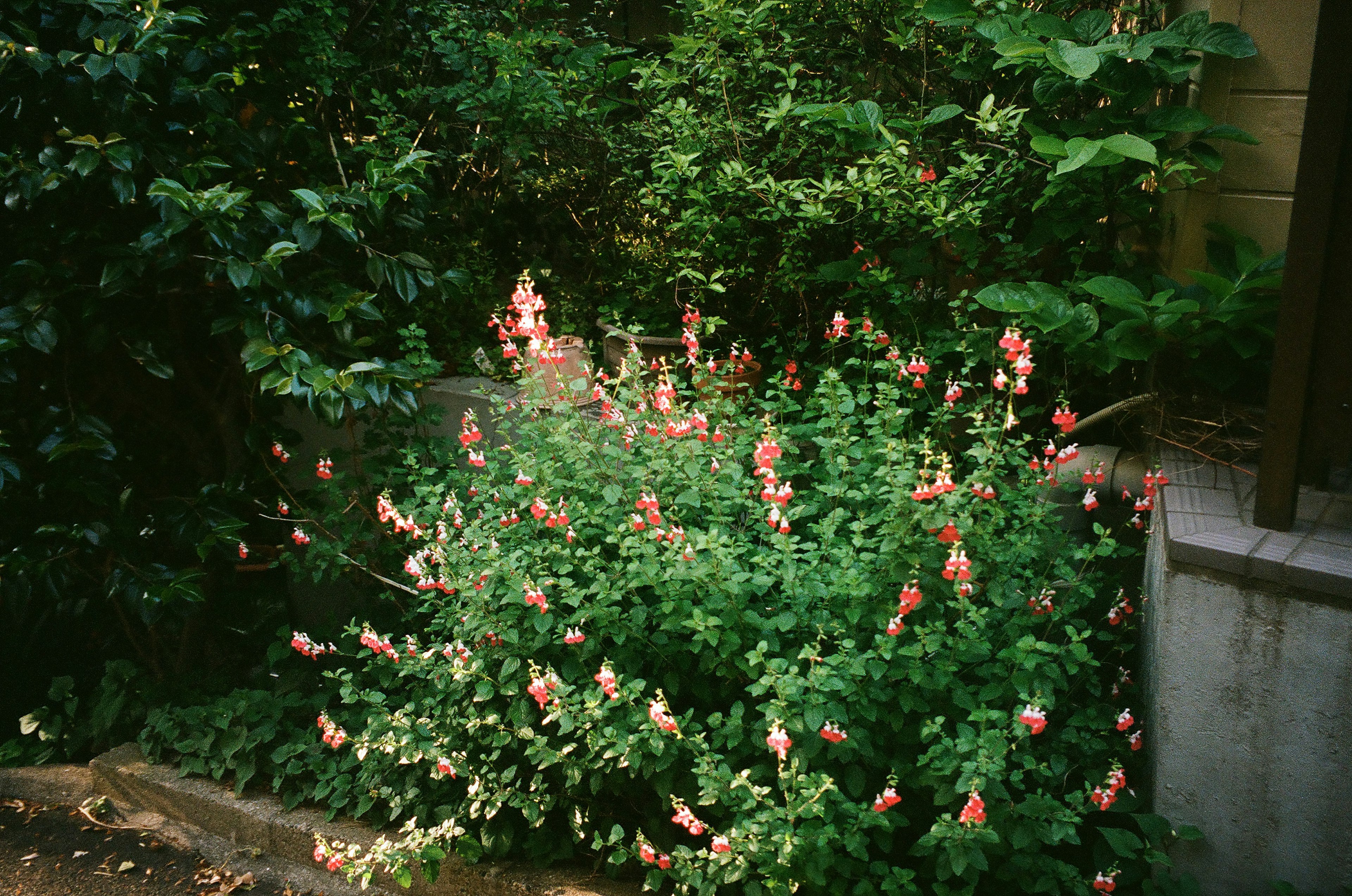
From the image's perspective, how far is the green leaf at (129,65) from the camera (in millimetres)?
2418

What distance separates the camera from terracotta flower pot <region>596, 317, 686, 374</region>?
3.86 m

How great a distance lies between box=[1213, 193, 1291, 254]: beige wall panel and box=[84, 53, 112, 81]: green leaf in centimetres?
323

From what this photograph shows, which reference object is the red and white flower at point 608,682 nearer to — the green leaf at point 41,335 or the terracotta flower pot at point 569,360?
the terracotta flower pot at point 569,360

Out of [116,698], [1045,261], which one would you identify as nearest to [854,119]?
[1045,261]

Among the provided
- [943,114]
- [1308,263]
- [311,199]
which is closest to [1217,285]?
[1308,263]

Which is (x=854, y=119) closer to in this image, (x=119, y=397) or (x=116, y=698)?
(x=119, y=397)

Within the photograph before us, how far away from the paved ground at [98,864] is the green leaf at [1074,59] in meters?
3.28

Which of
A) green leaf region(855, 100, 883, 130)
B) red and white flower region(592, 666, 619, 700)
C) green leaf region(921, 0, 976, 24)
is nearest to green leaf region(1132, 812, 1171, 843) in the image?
red and white flower region(592, 666, 619, 700)

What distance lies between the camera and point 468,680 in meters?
2.45

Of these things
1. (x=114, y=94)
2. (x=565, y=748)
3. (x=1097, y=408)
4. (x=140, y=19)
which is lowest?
(x=565, y=748)

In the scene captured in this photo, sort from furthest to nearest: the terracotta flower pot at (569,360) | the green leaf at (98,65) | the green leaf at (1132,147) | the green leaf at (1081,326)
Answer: the terracotta flower pot at (569,360) → the green leaf at (1081,326) → the green leaf at (98,65) → the green leaf at (1132,147)

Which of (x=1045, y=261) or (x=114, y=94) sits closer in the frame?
(x=114, y=94)

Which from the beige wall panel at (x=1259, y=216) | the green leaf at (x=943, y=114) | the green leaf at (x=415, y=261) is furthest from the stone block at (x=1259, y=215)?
the green leaf at (x=415, y=261)

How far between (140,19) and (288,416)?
2119 millimetres
